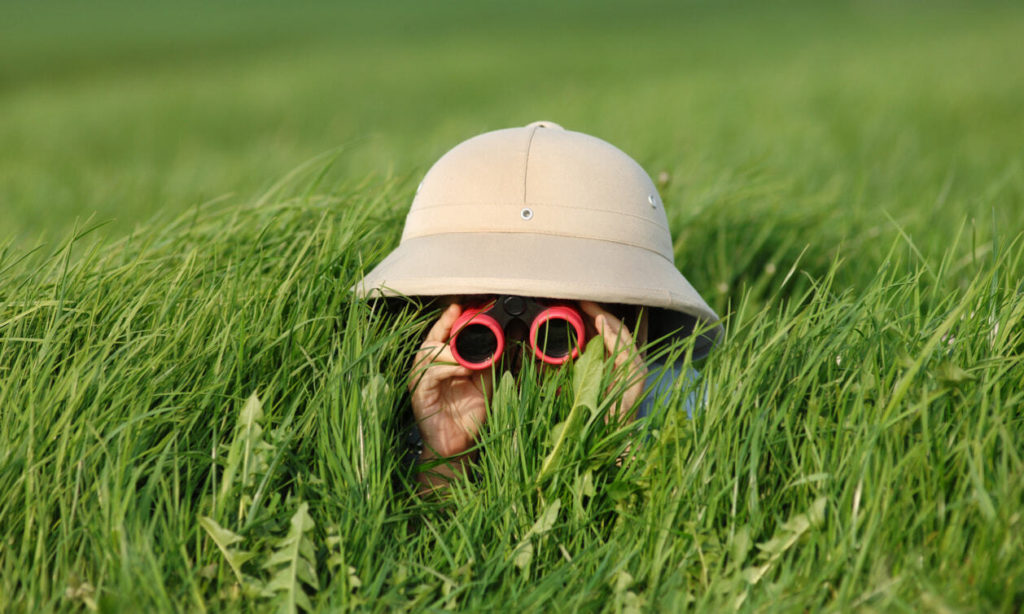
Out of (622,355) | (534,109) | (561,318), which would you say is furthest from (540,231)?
(534,109)

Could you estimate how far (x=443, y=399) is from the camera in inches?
85.7

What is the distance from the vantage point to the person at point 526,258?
2066 mm

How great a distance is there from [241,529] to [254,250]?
37.7 inches

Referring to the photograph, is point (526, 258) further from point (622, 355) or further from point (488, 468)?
point (488, 468)

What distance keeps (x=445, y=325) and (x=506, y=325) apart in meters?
0.15

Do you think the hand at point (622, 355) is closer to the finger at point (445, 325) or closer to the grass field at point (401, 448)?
the grass field at point (401, 448)

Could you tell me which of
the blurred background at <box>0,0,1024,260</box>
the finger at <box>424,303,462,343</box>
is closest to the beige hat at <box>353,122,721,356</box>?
the finger at <box>424,303,462,343</box>

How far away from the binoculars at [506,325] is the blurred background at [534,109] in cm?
101

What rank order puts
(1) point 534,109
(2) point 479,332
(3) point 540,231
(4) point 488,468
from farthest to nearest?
(1) point 534,109 → (3) point 540,231 → (2) point 479,332 → (4) point 488,468

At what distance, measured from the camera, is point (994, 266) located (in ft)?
6.85

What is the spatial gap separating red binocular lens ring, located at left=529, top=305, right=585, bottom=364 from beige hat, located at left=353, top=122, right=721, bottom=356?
2.1 inches

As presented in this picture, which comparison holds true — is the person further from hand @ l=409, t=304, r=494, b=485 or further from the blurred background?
the blurred background

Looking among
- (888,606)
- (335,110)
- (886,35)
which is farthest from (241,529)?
(886,35)

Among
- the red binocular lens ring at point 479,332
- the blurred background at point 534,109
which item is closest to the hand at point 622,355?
the red binocular lens ring at point 479,332
